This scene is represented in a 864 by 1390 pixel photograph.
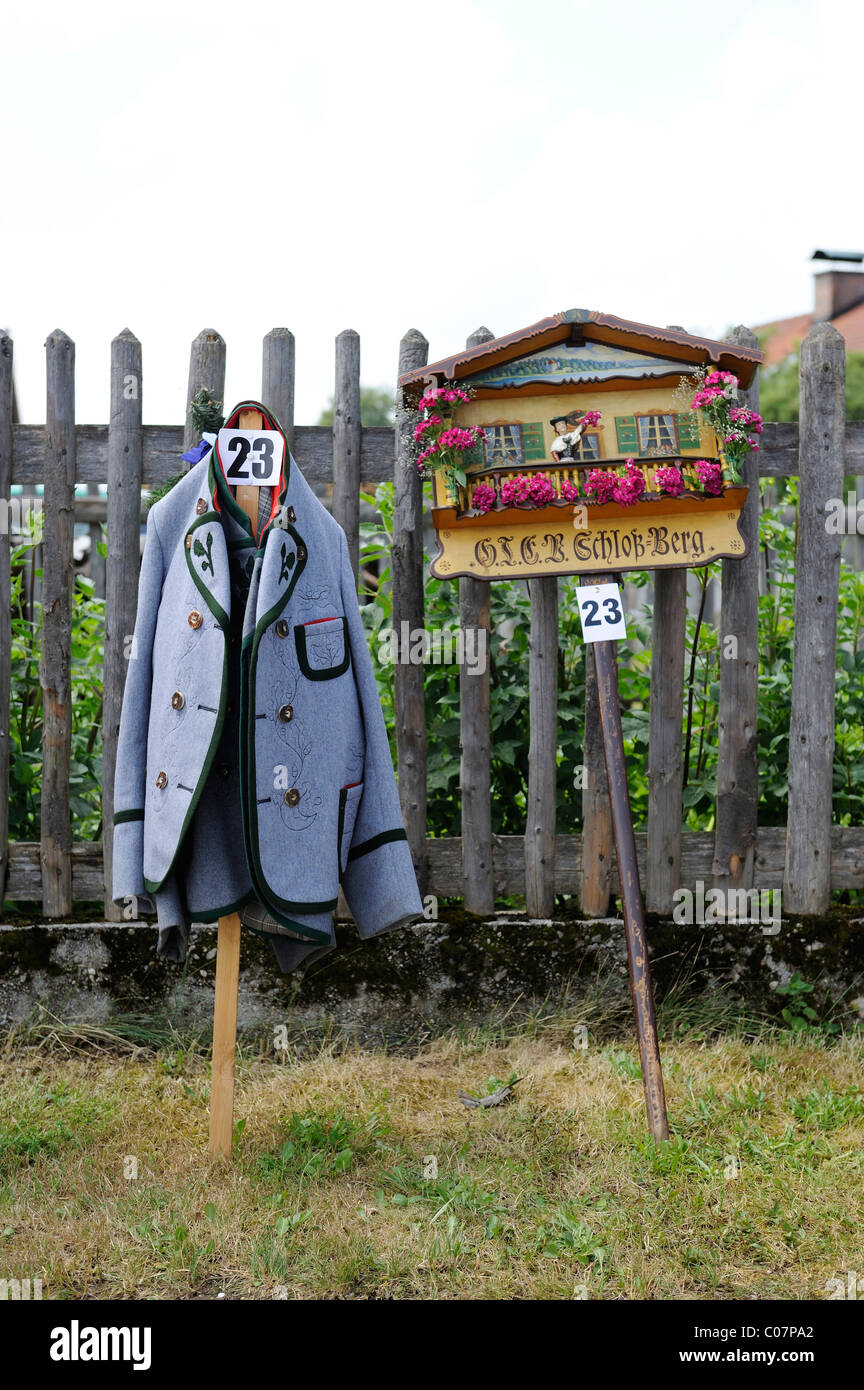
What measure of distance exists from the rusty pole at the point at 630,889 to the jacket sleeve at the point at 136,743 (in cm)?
113

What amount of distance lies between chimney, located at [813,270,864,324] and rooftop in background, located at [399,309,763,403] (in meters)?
23.9

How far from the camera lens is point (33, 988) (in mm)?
3504

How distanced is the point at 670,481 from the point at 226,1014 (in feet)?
5.73

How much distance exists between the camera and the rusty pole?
2799 millimetres

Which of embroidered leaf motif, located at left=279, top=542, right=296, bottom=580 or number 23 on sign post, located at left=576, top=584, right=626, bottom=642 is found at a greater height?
embroidered leaf motif, located at left=279, top=542, right=296, bottom=580

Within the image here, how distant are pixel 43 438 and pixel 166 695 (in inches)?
52.7

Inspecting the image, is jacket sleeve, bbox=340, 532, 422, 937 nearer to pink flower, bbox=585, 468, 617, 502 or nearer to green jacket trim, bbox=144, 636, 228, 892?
green jacket trim, bbox=144, 636, 228, 892

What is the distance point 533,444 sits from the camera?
10.1 feet

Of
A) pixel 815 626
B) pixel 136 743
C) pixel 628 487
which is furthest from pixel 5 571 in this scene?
pixel 815 626

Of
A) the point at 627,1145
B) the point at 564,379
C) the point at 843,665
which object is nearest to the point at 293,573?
the point at 564,379

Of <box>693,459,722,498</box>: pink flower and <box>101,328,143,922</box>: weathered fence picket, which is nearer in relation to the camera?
<box>693,459,722,498</box>: pink flower

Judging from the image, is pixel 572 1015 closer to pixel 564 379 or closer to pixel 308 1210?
pixel 308 1210

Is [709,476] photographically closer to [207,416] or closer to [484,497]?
[484,497]

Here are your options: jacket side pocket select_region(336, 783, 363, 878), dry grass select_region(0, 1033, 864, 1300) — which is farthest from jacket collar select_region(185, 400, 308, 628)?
dry grass select_region(0, 1033, 864, 1300)
